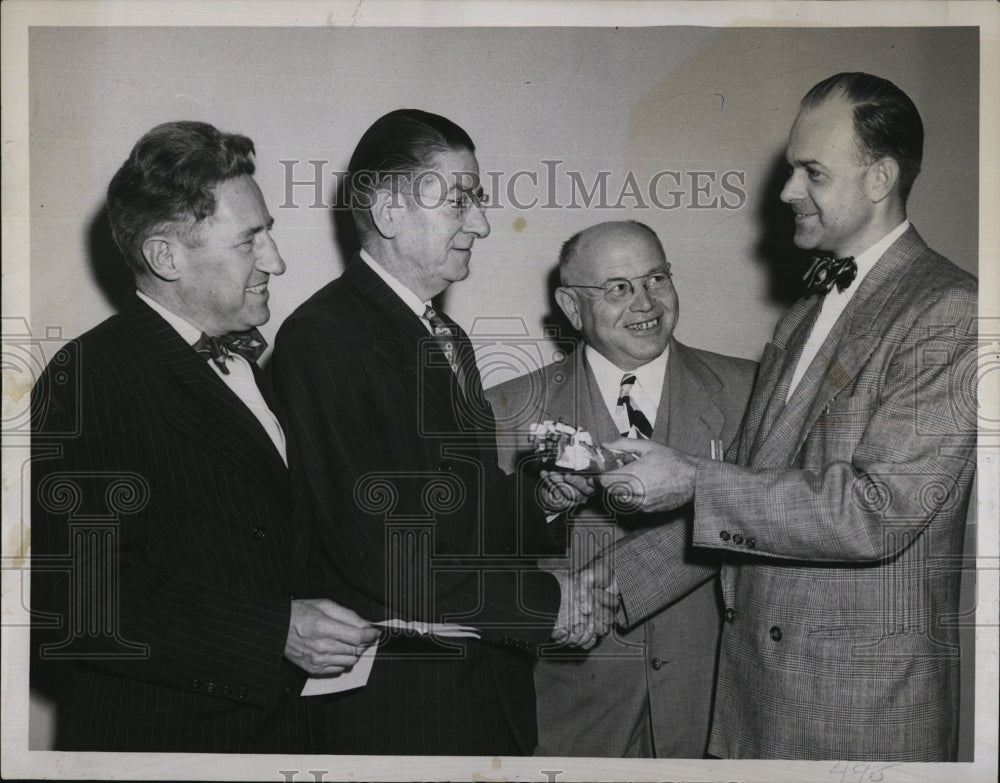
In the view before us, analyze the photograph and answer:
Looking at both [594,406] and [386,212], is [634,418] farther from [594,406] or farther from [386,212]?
[386,212]

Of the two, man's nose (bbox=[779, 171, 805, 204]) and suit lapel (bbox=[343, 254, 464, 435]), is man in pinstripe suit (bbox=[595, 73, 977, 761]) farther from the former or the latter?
suit lapel (bbox=[343, 254, 464, 435])

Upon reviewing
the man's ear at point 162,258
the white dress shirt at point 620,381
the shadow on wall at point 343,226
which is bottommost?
the white dress shirt at point 620,381

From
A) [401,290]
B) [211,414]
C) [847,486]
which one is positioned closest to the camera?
[847,486]

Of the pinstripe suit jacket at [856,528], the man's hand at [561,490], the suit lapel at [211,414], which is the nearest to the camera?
the pinstripe suit jacket at [856,528]

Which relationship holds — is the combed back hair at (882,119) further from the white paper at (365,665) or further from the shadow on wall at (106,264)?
the shadow on wall at (106,264)

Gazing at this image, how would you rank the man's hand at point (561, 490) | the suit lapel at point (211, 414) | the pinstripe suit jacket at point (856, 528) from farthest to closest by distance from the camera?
the man's hand at point (561, 490)
the suit lapel at point (211, 414)
the pinstripe suit jacket at point (856, 528)

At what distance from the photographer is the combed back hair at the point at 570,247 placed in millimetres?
2885

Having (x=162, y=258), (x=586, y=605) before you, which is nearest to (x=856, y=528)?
(x=586, y=605)

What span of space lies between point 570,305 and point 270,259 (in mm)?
858

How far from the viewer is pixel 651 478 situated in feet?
9.10

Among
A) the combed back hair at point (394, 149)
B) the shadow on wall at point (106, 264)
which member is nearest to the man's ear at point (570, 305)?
the combed back hair at point (394, 149)

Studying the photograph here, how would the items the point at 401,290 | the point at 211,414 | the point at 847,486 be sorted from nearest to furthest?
the point at 847,486 < the point at 211,414 < the point at 401,290

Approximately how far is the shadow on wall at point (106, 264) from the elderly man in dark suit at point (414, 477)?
18.7 inches

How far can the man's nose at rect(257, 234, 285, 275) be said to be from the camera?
2863mm
